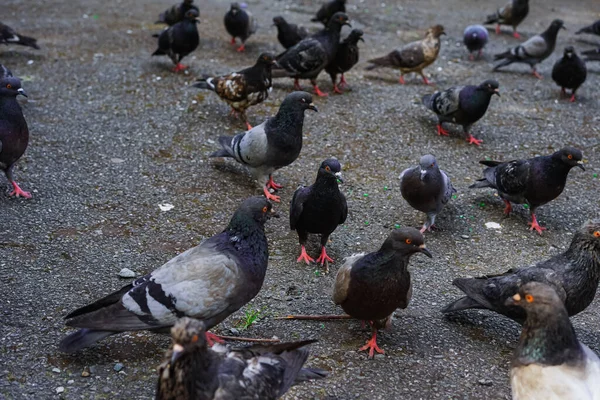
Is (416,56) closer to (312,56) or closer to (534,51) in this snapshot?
(312,56)

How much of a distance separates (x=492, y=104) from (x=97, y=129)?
528 cm

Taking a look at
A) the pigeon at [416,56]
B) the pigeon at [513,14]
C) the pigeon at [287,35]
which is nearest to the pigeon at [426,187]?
the pigeon at [416,56]

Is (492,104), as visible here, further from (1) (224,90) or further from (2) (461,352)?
(2) (461,352)

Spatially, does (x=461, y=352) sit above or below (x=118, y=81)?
above

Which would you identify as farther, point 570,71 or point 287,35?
point 287,35

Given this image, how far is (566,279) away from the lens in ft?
14.9

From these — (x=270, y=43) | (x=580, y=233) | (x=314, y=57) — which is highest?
(x=580, y=233)

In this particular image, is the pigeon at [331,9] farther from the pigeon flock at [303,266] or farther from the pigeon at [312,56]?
the pigeon flock at [303,266]

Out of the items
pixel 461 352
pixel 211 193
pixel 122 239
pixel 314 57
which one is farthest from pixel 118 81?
pixel 461 352

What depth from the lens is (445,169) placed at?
7.47 m

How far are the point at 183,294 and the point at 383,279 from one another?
128 cm

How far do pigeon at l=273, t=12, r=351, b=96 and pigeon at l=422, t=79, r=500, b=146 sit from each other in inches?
64.9

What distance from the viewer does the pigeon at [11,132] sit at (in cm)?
611

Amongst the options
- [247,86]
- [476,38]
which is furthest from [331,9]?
[247,86]
